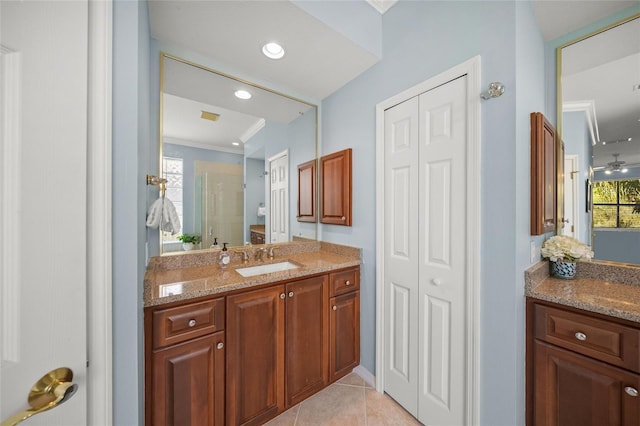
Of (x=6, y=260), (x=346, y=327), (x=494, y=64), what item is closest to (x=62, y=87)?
(x=6, y=260)

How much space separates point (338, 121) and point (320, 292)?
150 cm

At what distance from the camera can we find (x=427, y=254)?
4.91ft

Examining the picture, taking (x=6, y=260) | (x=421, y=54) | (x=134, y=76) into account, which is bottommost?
(x=6, y=260)

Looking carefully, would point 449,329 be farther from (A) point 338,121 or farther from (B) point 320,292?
(A) point 338,121

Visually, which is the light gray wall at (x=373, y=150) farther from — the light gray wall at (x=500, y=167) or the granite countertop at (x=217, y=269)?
the granite countertop at (x=217, y=269)

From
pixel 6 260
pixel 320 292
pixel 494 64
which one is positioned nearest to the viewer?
pixel 6 260

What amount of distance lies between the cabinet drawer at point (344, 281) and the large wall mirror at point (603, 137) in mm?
1393

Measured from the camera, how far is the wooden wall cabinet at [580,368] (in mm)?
966

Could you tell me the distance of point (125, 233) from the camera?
0.78 m

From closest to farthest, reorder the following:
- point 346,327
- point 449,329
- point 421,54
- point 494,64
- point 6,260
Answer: point 6,260 → point 494,64 → point 449,329 → point 421,54 → point 346,327

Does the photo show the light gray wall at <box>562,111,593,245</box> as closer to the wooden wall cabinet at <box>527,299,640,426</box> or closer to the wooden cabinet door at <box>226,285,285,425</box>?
the wooden wall cabinet at <box>527,299,640,426</box>

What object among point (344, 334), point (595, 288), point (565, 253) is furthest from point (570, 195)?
point (344, 334)

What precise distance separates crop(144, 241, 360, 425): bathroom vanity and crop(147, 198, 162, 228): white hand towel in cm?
28

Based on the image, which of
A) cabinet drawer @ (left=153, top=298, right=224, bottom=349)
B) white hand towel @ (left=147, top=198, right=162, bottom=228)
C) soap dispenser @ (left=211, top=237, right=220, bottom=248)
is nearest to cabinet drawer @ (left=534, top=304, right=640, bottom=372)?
cabinet drawer @ (left=153, top=298, right=224, bottom=349)
